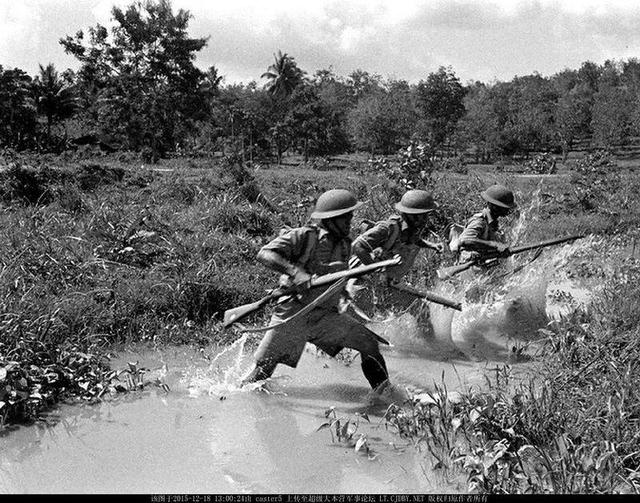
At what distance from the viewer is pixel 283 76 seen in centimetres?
4697

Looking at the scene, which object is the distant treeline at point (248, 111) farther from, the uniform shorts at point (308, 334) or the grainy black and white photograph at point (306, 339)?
the uniform shorts at point (308, 334)

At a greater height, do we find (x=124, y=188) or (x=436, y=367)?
(x=124, y=188)

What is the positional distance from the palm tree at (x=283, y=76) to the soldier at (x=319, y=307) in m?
42.4

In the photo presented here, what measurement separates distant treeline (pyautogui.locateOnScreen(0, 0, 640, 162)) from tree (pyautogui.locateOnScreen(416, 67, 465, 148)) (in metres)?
0.07

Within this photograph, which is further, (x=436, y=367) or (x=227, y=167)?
(x=227, y=167)

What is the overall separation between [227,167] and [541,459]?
10935 mm

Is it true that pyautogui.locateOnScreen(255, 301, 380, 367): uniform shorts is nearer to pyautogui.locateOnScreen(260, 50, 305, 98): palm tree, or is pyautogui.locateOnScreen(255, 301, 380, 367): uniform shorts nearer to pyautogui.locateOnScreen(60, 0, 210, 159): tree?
pyautogui.locateOnScreen(60, 0, 210, 159): tree

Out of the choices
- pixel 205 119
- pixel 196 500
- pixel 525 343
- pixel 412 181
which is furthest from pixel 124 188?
pixel 205 119

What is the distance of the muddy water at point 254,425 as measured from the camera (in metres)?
4.36

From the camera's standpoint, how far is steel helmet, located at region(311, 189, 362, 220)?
531 centimetres

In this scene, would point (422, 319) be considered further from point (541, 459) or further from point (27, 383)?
point (27, 383)

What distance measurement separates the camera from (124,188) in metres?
13.2

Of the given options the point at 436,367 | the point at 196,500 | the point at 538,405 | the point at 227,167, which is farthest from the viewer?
the point at 227,167

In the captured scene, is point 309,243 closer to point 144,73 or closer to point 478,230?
point 478,230
